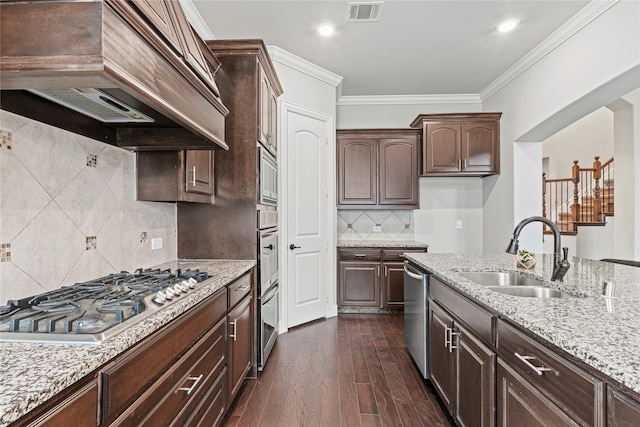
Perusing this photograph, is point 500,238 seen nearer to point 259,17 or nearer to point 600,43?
point 600,43

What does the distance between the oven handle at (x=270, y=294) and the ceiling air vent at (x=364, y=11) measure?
8.06ft

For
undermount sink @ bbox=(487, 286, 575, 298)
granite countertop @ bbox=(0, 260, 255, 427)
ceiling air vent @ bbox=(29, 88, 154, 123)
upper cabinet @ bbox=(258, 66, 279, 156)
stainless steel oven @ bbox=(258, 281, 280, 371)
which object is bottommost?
stainless steel oven @ bbox=(258, 281, 280, 371)

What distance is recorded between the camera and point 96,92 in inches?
47.0

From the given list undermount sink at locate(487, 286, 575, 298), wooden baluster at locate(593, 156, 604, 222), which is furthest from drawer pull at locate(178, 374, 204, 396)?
wooden baluster at locate(593, 156, 604, 222)

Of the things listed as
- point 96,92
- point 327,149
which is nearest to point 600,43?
point 327,149

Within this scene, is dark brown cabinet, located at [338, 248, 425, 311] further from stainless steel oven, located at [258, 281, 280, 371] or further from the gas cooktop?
the gas cooktop

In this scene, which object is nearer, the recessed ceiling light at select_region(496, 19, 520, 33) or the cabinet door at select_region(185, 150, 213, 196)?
the cabinet door at select_region(185, 150, 213, 196)

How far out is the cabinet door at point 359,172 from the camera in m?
4.47

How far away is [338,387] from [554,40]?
3.69 meters

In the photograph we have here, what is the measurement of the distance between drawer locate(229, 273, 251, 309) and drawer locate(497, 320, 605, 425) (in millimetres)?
1447

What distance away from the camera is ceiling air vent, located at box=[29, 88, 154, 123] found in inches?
48.2

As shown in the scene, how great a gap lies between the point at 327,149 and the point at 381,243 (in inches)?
57.2

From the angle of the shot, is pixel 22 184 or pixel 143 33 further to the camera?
pixel 22 184

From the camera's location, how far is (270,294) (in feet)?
9.51
